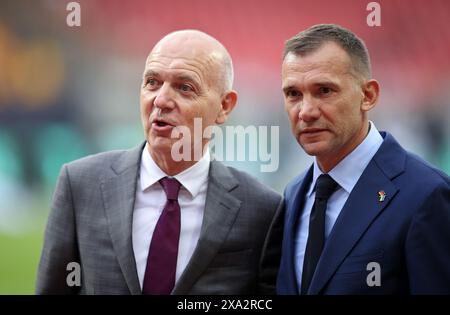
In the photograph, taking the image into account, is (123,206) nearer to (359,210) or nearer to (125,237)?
(125,237)

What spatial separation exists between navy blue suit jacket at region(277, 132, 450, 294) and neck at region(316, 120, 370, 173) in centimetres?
10

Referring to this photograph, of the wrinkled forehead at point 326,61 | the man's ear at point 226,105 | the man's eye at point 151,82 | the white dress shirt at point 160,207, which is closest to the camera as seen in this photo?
the wrinkled forehead at point 326,61

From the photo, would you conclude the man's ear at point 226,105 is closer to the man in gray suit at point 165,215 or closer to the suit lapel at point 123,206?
the man in gray suit at point 165,215

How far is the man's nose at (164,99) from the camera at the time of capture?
2197mm

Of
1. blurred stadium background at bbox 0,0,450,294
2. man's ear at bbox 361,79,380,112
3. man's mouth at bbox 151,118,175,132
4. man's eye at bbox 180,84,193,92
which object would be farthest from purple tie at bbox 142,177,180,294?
blurred stadium background at bbox 0,0,450,294

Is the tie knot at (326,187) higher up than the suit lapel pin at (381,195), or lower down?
higher up

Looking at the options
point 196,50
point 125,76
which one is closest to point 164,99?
point 196,50

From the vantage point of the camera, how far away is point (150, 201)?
2.25 metres

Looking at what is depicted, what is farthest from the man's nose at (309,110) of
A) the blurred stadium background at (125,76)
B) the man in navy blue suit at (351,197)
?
the blurred stadium background at (125,76)

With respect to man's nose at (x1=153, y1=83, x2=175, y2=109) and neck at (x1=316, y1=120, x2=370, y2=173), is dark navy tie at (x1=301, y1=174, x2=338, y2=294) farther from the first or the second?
man's nose at (x1=153, y1=83, x2=175, y2=109)

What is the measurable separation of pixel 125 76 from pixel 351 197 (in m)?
2.59

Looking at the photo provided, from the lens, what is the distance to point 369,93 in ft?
7.10

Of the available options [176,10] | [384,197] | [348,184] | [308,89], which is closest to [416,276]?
[384,197]

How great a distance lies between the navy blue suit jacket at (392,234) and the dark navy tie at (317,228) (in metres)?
0.05
